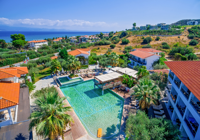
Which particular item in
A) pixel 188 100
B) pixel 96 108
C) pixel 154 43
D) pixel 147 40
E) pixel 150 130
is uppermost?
pixel 147 40

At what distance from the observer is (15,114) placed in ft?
43.5

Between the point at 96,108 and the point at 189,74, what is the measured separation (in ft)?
41.2

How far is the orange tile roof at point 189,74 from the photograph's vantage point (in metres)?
9.40

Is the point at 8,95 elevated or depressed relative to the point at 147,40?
depressed

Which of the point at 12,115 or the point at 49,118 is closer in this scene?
the point at 49,118

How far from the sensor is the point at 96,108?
17.3m

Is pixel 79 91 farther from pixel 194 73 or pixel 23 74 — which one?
pixel 194 73

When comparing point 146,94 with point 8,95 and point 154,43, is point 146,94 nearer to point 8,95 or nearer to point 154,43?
point 8,95

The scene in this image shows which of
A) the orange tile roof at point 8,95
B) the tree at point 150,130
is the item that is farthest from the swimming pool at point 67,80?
the tree at point 150,130

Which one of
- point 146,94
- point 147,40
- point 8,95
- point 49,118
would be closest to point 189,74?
point 146,94

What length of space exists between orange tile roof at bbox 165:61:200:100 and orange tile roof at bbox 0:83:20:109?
662 inches

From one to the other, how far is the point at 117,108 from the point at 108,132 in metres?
4.82

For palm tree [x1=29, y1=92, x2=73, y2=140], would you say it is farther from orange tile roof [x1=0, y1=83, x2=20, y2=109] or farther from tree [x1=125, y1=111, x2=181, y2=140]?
tree [x1=125, y1=111, x2=181, y2=140]

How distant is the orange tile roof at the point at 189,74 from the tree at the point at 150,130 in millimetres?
3745
